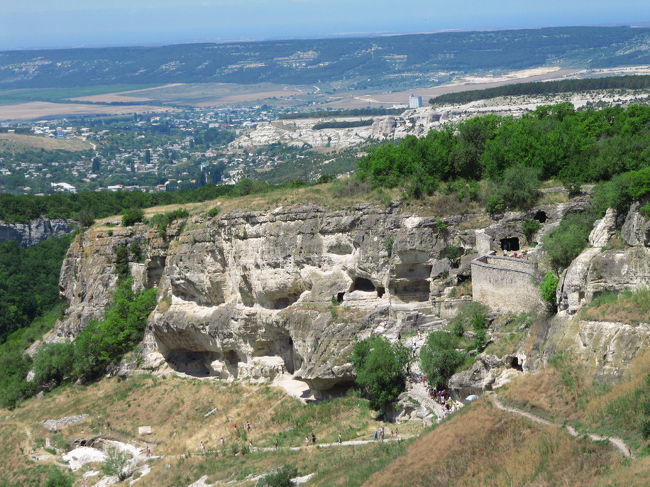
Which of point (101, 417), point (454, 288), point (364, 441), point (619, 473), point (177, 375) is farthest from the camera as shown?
point (177, 375)

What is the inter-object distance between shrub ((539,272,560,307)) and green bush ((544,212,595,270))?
1.19 m

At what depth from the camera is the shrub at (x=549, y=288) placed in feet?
125

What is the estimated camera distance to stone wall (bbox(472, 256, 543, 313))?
133 feet

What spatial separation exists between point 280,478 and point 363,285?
17048 mm

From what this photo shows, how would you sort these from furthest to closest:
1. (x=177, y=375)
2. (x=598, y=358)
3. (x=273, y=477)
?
(x=177, y=375) < (x=273, y=477) < (x=598, y=358)

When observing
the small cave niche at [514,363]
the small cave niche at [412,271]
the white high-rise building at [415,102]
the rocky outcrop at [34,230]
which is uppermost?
the small cave niche at [412,271]

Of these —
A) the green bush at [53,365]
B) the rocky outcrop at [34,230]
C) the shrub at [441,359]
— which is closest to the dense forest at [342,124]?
the rocky outcrop at [34,230]

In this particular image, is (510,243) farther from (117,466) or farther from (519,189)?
Answer: (117,466)

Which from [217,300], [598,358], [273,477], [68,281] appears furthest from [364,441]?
[68,281]

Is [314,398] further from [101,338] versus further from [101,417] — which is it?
[101,338]

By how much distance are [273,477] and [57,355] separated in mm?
27447

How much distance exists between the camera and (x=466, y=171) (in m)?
52.5

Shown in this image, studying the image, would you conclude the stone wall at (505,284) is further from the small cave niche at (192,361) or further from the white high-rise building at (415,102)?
the white high-rise building at (415,102)

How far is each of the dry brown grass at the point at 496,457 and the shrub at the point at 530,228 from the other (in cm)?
1444
